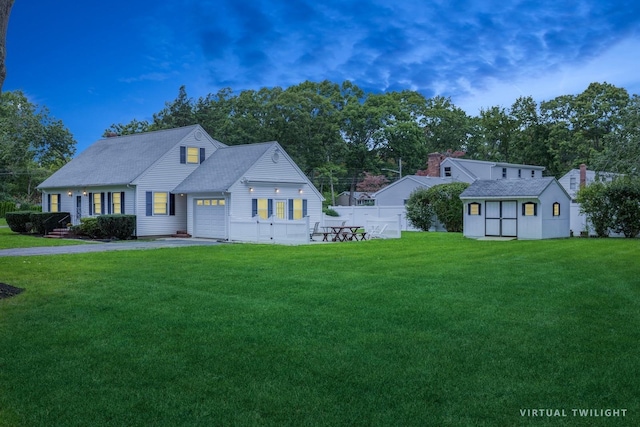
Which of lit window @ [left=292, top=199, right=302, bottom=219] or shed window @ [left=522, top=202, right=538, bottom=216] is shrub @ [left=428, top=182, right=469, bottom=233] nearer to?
shed window @ [left=522, top=202, right=538, bottom=216]

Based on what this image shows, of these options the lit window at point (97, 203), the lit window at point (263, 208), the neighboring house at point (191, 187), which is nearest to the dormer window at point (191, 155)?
the neighboring house at point (191, 187)

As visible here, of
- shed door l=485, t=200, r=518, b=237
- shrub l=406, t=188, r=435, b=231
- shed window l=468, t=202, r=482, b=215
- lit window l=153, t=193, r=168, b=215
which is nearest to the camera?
shed door l=485, t=200, r=518, b=237

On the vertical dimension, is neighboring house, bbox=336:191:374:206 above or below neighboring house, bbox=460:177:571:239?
above

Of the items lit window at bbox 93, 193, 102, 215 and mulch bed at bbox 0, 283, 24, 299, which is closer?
mulch bed at bbox 0, 283, 24, 299

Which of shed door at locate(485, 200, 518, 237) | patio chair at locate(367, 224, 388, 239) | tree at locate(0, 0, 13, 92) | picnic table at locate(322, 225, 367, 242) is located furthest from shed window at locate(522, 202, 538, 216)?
tree at locate(0, 0, 13, 92)

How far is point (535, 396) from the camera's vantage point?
480 centimetres

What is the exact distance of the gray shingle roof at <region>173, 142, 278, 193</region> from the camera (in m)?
26.5

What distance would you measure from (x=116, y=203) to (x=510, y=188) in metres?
19.4

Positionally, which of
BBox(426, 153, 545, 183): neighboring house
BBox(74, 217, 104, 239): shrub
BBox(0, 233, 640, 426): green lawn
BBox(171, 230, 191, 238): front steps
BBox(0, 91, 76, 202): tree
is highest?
BBox(0, 91, 76, 202): tree

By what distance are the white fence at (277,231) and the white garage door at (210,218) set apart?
90.4 inches

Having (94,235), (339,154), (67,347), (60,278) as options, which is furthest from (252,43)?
(67,347)

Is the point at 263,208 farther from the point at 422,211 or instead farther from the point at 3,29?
the point at 3,29

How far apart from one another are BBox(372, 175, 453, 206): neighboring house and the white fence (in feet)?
61.3

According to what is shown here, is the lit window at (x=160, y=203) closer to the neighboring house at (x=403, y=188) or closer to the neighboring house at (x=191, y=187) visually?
the neighboring house at (x=191, y=187)
